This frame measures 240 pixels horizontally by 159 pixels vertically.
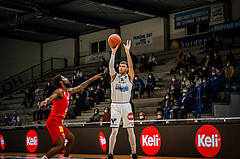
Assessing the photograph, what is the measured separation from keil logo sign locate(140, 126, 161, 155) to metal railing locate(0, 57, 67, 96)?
20.5 m

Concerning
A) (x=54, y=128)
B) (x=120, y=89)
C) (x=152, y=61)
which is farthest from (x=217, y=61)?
(x=54, y=128)

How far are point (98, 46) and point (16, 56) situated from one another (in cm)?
771

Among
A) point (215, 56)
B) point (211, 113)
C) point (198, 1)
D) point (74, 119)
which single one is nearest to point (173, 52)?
point (198, 1)

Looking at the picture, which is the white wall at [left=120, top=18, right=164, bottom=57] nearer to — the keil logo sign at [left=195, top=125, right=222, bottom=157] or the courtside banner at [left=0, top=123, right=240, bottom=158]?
the courtside banner at [left=0, top=123, right=240, bottom=158]

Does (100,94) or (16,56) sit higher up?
(16,56)

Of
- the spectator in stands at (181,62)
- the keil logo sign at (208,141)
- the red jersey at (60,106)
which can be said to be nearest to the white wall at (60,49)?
the spectator in stands at (181,62)

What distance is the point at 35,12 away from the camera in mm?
22625

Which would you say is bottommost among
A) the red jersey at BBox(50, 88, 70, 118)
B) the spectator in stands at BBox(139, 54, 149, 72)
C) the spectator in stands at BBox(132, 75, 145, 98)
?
the red jersey at BBox(50, 88, 70, 118)

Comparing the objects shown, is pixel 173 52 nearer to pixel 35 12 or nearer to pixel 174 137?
pixel 35 12

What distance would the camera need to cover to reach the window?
1117 inches

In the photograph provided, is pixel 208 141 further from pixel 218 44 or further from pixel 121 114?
pixel 218 44

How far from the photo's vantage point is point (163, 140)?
11008mm

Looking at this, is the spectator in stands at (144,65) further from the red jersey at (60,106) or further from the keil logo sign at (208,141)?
the red jersey at (60,106)

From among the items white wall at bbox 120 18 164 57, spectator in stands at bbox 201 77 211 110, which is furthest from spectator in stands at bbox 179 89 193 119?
white wall at bbox 120 18 164 57
